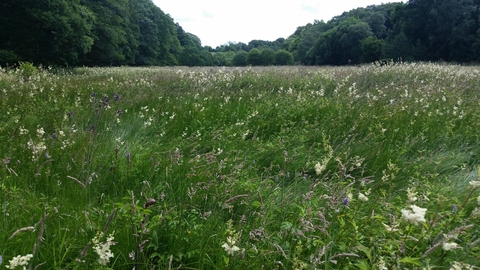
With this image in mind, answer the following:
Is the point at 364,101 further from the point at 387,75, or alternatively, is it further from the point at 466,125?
the point at 387,75

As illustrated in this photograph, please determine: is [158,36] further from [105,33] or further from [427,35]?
[427,35]

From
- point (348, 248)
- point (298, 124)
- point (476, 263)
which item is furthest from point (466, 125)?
point (348, 248)

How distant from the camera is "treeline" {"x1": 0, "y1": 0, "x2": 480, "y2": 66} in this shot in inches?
949

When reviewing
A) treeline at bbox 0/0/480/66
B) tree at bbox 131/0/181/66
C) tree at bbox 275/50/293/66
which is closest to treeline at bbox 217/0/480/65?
treeline at bbox 0/0/480/66

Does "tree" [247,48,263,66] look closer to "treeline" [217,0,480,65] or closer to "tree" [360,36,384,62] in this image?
"treeline" [217,0,480,65]

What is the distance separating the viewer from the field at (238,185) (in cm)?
153

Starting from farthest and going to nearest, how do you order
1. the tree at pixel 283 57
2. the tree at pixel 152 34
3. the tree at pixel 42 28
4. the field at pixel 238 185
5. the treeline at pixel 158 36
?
the tree at pixel 283 57, the tree at pixel 152 34, the treeline at pixel 158 36, the tree at pixel 42 28, the field at pixel 238 185

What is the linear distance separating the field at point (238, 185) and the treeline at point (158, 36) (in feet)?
58.7

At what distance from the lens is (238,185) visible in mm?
2498

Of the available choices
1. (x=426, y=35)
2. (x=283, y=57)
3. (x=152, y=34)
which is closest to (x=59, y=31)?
(x=152, y=34)

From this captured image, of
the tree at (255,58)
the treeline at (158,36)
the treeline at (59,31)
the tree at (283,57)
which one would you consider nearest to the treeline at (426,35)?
the treeline at (158,36)

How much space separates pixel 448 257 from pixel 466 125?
3.93m

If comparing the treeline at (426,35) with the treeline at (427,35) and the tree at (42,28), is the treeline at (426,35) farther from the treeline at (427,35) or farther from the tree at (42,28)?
A: the tree at (42,28)

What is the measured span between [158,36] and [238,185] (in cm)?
6287
